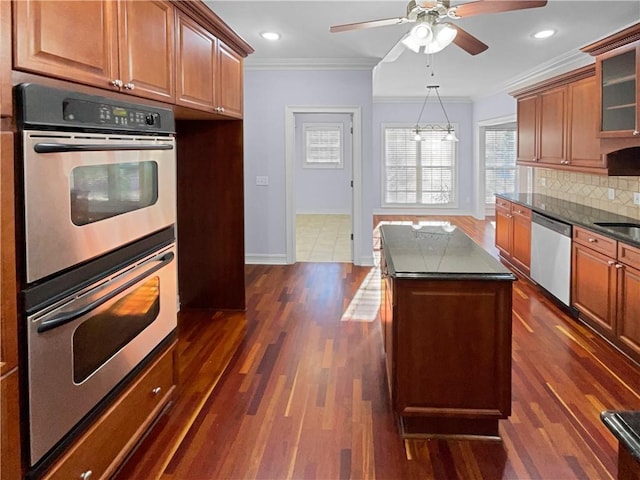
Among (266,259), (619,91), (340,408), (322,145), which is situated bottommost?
(340,408)

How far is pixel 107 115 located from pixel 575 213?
427cm

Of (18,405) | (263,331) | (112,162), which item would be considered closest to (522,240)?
(263,331)

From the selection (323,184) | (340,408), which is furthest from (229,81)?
(323,184)

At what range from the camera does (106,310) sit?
207cm

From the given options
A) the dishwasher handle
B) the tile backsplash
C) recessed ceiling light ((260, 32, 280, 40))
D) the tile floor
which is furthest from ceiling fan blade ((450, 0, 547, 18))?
the tile floor

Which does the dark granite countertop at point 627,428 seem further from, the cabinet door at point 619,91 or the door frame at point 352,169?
the door frame at point 352,169

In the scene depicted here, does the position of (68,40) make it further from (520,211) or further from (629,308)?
(520,211)

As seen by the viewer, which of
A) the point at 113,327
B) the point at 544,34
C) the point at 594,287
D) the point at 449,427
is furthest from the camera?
the point at 544,34

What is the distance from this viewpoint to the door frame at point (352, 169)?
21.9 ft

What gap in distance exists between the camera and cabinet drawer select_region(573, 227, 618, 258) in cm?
375

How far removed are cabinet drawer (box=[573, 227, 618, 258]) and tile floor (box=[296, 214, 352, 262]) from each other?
3.29 metres

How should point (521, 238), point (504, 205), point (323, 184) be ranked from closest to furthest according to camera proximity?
point (521, 238)
point (504, 205)
point (323, 184)

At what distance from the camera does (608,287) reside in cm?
381

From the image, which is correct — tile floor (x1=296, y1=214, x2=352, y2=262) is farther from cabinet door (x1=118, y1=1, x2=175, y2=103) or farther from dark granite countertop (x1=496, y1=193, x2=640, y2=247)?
cabinet door (x1=118, y1=1, x2=175, y2=103)
